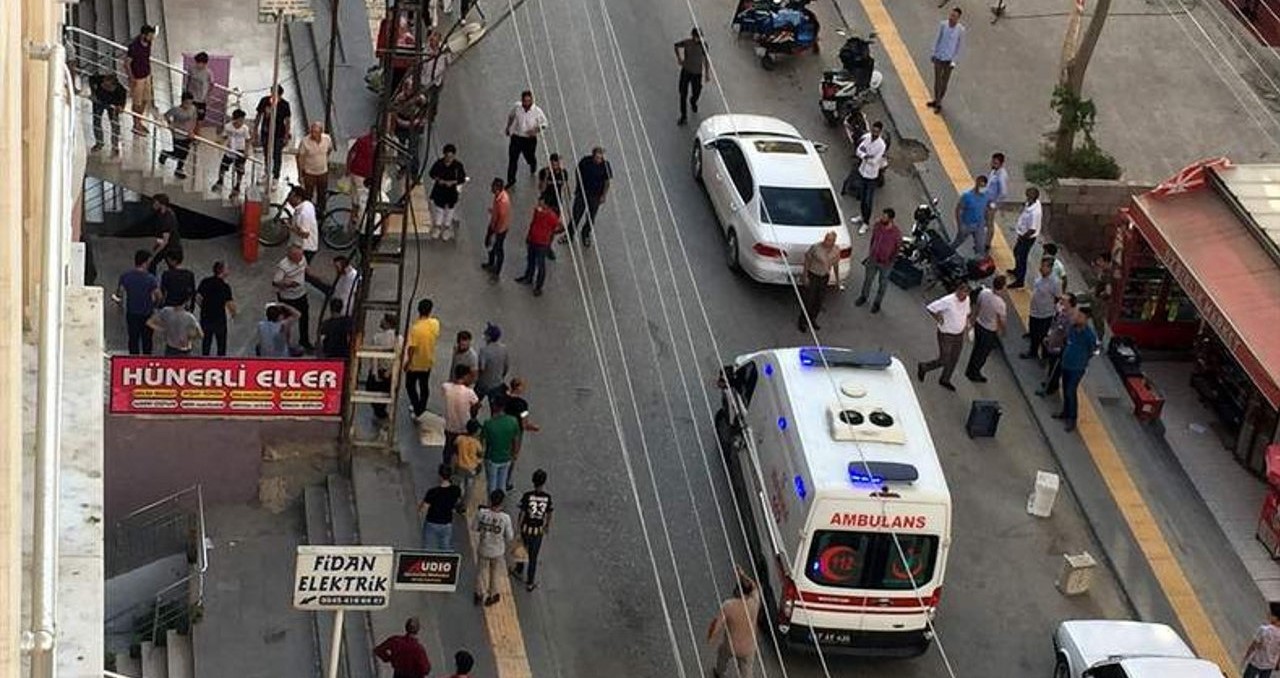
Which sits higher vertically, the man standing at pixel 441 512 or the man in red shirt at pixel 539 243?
the man in red shirt at pixel 539 243

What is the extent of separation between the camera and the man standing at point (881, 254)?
27.8m

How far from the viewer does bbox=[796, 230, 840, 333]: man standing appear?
2741cm

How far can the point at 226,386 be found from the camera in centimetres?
2411

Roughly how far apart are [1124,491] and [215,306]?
32.8 feet

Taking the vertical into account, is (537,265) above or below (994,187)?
below

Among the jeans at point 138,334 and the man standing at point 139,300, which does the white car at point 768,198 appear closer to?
the man standing at point 139,300

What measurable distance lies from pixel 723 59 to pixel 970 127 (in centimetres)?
353

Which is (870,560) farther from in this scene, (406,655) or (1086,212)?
(1086,212)

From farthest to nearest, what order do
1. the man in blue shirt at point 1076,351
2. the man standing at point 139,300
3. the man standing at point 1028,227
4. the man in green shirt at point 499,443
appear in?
the man standing at point 1028,227, the man in blue shirt at point 1076,351, the man standing at point 139,300, the man in green shirt at point 499,443

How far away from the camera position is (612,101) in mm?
31844

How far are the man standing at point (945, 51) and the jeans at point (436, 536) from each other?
11.9m

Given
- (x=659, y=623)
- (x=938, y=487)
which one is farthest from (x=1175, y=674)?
(x=659, y=623)

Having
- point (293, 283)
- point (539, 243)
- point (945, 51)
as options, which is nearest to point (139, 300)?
point (293, 283)

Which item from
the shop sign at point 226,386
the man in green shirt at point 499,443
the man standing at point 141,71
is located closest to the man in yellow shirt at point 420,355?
the shop sign at point 226,386
